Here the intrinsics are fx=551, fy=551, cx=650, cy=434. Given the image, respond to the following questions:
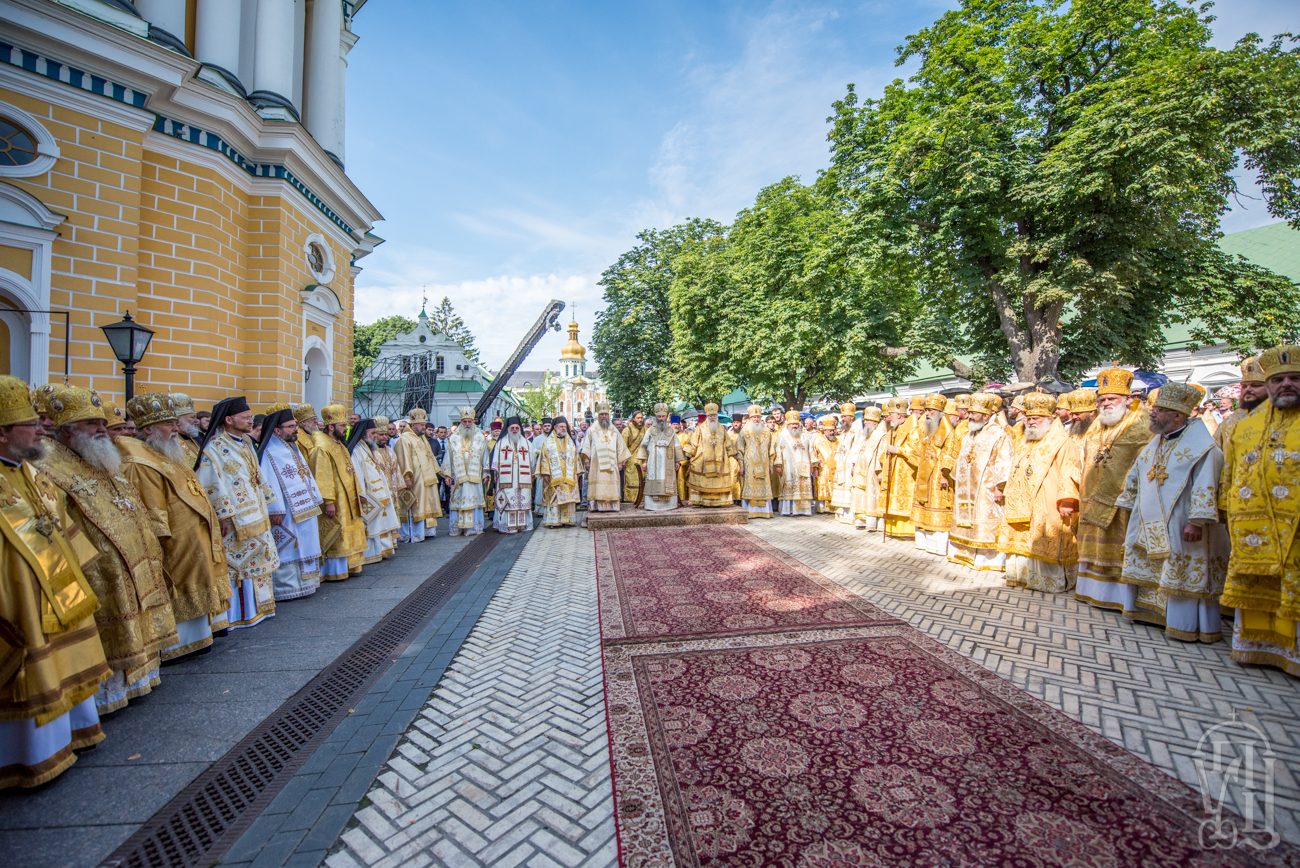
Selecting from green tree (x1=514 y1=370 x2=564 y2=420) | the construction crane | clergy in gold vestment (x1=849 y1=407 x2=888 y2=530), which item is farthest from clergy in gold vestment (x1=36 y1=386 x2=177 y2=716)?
green tree (x1=514 y1=370 x2=564 y2=420)

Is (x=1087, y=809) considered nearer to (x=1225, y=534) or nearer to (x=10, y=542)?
(x=1225, y=534)

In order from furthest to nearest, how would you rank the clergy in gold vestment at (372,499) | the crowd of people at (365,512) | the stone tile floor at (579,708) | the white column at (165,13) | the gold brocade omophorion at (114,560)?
1. the white column at (165,13)
2. the clergy in gold vestment at (372,499)
3. the gold brocade omophorion at (114,560)
4. the crowd of people at (365,512)
5. the stone tile floor at (579,708)

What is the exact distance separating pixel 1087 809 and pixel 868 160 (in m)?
18.2

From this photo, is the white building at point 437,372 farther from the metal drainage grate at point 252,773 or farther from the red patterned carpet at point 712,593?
the metal drainage grate at point 252,773

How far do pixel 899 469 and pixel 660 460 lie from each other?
186 inches

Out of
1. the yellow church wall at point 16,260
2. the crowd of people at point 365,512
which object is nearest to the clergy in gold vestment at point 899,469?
the crowd of people at point 365,512

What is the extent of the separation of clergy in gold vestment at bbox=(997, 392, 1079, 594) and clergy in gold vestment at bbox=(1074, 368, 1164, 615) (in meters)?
0.20

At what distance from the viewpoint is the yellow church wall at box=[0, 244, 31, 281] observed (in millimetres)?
6402

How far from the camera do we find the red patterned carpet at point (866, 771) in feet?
7.61

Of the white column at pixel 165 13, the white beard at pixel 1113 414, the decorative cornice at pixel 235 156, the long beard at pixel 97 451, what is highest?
the white column at pixel 165 13

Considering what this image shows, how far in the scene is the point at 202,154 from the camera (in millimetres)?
8742

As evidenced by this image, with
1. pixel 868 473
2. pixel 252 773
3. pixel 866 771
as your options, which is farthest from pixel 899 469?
pixel 252 773

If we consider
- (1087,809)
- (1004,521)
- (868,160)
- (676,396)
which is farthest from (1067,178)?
(676,396)

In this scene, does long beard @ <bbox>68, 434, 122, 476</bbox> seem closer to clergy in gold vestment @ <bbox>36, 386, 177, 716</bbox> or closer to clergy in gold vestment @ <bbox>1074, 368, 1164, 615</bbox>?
clergy in gold vestment @ <bbox>36, 386, 177, 716</bbox>
